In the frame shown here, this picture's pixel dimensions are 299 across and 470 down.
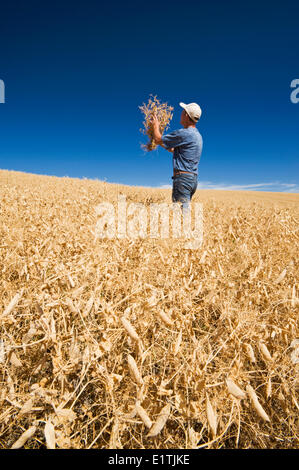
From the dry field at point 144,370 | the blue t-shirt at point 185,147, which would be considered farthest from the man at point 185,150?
the dry field at point 144,370

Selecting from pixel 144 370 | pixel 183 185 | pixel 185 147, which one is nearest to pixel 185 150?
pixel 185 147

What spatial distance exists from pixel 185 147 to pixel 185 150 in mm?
48

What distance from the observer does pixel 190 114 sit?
383 cm

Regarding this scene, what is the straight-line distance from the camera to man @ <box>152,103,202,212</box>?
12.5 ft

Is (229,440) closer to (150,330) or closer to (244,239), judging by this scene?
(150,330)

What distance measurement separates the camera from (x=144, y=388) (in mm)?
950

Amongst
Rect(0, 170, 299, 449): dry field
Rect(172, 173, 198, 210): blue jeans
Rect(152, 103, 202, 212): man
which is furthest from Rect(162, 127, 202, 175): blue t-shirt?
Rect(0, 170, 299, 449): dry field

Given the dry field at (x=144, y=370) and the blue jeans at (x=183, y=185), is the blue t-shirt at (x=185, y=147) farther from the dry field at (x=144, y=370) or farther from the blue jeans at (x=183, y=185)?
the dry field at (x=144, y=370)

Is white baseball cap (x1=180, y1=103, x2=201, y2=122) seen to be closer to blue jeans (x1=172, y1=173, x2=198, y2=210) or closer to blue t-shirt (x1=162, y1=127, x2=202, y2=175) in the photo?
blue t-shirt (x1=162, y1=127, x2=202, y2=175)

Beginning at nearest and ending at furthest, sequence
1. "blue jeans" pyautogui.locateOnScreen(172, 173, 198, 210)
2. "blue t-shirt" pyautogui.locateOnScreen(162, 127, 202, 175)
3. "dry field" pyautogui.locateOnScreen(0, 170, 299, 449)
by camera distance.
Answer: "dry field" pyautogui.locateOnScreen(0, 170, 299, 449) < "blue t-shirt" pyautogui.locateOnScreen(162, 127, 202, 175) < "blue jeans" pyautogui.locateOnScreen(172, 173, 198, 210)

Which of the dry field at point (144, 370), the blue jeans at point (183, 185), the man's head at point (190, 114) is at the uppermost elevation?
the man's head at point (190, 114)

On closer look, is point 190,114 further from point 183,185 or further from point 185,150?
point 183,185

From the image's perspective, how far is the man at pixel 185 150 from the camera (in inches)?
149
